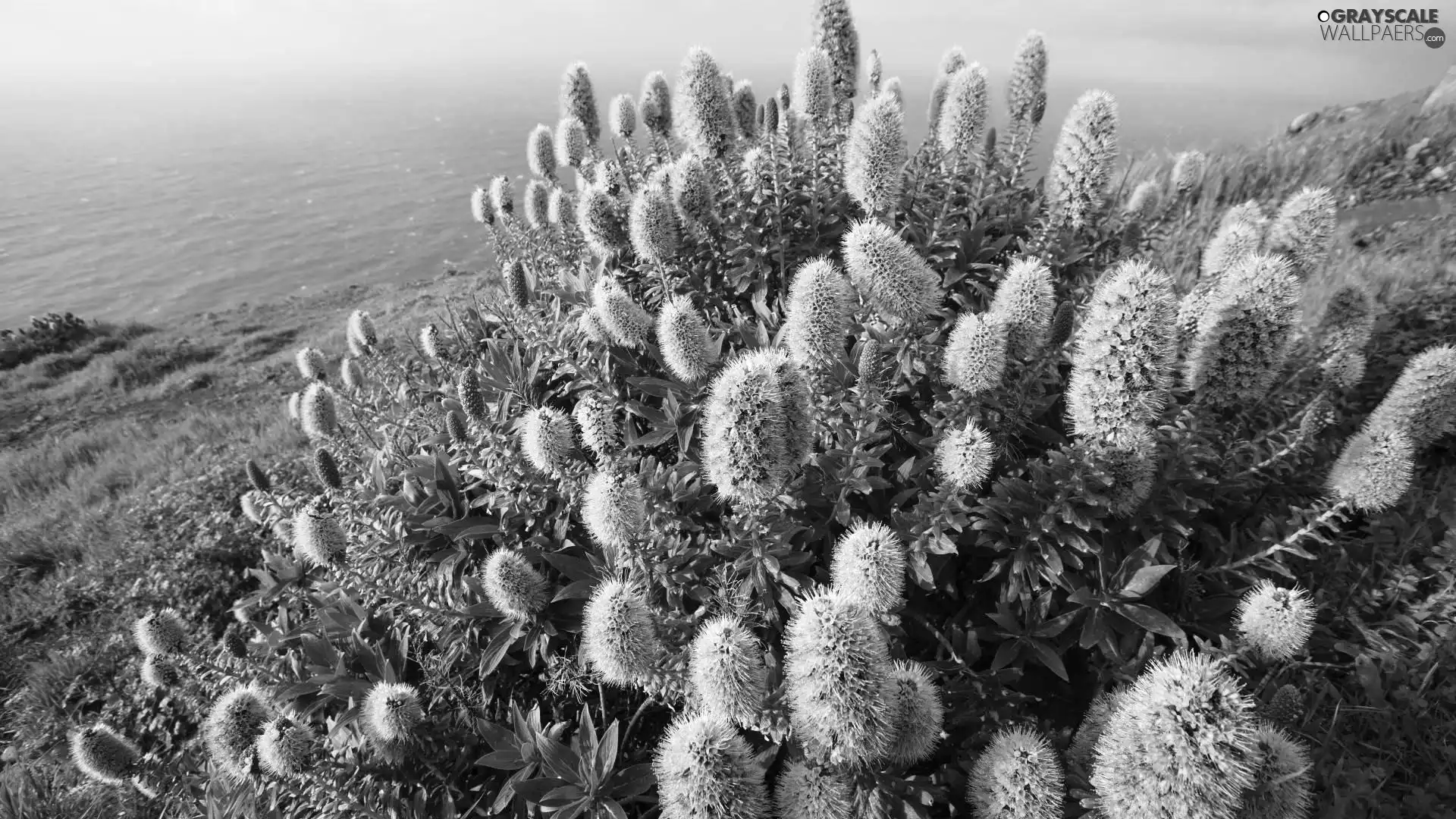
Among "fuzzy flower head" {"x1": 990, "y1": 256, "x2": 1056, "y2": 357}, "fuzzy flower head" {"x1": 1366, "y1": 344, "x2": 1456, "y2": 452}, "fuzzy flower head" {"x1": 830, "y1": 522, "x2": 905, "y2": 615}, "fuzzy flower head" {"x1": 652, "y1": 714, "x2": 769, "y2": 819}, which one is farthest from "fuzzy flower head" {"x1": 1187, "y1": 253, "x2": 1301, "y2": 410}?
"fuzzy flower head" {"x1": 652, "y1": 714, "x2": 769, "y2": 819}

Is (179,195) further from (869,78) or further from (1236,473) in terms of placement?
(1236,473)

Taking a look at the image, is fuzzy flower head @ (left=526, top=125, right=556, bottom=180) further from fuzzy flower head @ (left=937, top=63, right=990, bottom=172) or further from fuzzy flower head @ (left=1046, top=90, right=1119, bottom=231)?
fuzzy flower head @ (left=1046, top=90, right=1119, bottom=231)

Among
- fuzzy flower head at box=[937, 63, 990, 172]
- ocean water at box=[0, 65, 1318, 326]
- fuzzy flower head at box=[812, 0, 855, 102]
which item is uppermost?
fuzzy flower head at box=[812, 0, 855, 102]

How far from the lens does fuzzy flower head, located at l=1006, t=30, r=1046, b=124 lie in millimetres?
5484

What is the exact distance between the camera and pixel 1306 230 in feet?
13.3

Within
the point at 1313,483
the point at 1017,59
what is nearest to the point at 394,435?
the point at 1017,59

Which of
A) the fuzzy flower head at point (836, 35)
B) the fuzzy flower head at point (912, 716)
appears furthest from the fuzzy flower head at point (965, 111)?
the fuzzy flower head at point (912, 716)

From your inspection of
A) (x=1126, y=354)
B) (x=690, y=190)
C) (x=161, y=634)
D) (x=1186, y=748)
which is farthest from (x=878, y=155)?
(x=161, y=634)

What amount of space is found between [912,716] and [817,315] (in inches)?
75.0

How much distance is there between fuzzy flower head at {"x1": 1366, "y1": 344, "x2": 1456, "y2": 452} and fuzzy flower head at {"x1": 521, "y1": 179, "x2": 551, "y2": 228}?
601cm

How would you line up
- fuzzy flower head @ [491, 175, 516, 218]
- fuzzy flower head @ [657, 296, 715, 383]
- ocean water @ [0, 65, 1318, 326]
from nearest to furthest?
fuzzy flower head @ [657, 296, 715, 383] < fuzzy flower head @ [491, 175, 516, 218] < ocean water @ [0, 65, 1318, 326]

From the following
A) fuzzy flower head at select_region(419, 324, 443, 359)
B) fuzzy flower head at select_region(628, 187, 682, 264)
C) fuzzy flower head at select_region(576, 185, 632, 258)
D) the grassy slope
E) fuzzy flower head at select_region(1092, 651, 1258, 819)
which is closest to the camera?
fuzzy flower head at select_region(1092, 651, 1258, 819)

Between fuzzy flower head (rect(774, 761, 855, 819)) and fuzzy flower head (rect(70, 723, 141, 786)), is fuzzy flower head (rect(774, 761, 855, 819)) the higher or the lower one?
the higher one

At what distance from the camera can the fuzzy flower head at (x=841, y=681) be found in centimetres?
219
